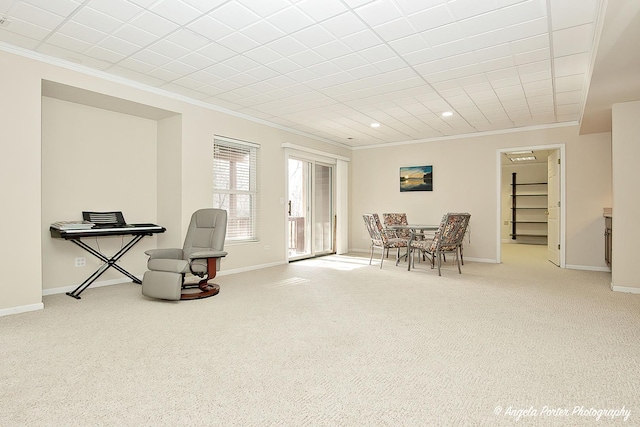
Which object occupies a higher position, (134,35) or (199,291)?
(134,35)

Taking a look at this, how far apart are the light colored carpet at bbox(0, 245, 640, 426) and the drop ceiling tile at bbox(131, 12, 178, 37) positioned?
Result: 2565mm

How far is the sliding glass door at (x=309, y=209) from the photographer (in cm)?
710

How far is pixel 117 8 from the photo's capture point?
2.77 m

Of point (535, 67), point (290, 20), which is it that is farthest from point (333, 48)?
point (535, 67)

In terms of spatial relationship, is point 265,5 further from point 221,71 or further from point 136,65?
point 136,65

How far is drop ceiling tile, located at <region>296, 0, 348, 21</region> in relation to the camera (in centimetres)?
269

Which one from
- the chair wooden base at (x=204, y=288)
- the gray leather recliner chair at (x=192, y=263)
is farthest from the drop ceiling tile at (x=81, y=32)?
the chair wooden base at (x=204, y=288)

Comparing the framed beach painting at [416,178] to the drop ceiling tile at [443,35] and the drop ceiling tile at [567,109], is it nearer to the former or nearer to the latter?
the drop ceiling tile at [567,109]

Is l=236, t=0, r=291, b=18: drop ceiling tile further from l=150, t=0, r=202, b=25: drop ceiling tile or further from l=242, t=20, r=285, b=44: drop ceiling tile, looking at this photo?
l=150, t=0, r=202, b=25: drop ceiling tile

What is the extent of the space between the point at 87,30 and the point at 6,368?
2729mm

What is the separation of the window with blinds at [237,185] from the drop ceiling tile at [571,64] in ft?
14.1

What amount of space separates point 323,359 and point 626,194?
173 inches

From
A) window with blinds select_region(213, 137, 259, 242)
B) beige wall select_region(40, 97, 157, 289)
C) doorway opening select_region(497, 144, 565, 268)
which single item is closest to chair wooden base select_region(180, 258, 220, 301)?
beige wall select_region(40, 97, 157, 289)

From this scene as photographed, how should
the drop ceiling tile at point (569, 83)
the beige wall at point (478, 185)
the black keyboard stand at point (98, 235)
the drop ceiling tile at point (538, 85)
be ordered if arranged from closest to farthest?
the black keyboard stand at point (98, 235) < the drop ceiling tile at point (569, 83) < the drop ceiling tile at point (538, 85) < the beige wall at point (478, 185)
